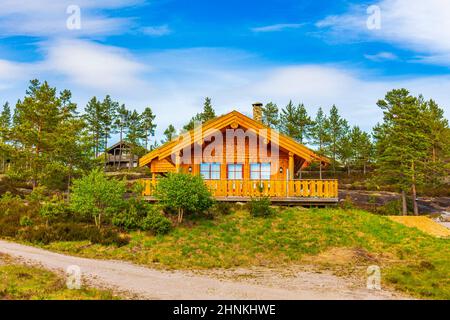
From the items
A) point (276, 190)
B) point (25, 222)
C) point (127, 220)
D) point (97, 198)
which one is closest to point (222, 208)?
point (276, 190)

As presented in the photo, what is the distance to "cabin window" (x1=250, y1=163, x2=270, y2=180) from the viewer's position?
23422 millimetres

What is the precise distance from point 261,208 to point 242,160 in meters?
5.47

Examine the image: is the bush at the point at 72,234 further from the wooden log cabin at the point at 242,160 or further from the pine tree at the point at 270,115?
the pine tree at the point at 270,115

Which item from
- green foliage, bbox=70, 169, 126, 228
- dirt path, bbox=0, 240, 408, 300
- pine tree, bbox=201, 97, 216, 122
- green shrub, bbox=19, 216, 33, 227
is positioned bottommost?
dirt path, bbox=0, 240, 408, 300

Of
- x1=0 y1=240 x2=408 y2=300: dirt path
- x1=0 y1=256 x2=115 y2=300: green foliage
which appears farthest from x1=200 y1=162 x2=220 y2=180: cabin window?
x1=0 y1=256 x2=115 y2=300: green foliage

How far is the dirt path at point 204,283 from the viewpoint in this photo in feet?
29.6

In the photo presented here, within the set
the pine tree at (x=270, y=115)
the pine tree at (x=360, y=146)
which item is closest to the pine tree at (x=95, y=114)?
the pine tree at (x=270, y=115)

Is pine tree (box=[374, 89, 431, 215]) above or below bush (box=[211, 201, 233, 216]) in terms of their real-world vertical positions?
above

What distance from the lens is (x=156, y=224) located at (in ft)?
54.0

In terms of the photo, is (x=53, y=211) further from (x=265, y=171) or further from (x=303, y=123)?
(x=303, y=123)

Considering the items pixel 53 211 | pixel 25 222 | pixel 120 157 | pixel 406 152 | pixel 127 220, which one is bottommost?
pixel 25 222

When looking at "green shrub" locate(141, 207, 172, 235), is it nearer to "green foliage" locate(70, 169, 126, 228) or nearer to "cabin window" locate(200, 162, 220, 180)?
"green foliage" locate(70, 169, 126, 228)

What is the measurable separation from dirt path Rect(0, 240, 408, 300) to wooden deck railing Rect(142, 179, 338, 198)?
9026 millimetres

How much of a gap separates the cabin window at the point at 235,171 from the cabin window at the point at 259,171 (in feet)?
2.60
